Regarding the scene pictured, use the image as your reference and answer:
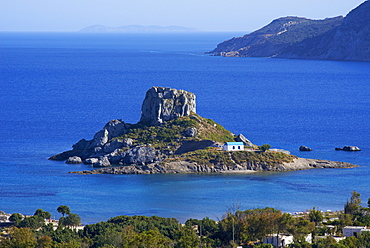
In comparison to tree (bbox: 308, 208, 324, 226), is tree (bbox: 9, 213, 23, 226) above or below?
below

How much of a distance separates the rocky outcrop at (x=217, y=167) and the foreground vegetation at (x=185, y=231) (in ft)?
75.2

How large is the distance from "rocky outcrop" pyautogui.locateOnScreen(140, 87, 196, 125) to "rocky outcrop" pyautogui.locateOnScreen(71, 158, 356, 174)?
10166 millimetres

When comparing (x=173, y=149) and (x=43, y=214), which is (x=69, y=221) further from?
(x=173, y=149)

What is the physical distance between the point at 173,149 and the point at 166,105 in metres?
7.13

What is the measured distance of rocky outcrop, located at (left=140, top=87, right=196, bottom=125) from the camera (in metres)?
103

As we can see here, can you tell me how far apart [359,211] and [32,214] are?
26970 mm

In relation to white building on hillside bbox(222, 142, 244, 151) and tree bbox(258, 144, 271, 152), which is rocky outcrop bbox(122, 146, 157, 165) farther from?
tree bbox(258, 144, 271, 152)

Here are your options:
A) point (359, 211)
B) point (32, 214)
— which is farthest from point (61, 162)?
point (359, 211)

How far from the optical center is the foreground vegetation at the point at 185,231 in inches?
2254

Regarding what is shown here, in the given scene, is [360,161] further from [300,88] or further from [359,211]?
[300,88]

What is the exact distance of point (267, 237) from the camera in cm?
6159

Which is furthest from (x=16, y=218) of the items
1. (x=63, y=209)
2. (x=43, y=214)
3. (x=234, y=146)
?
(x=234, y=146)

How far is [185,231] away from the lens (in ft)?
202

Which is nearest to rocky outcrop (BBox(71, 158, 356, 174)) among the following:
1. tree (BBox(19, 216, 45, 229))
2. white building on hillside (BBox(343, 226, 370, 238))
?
tree (BBox(19, 216, 45, 229))
